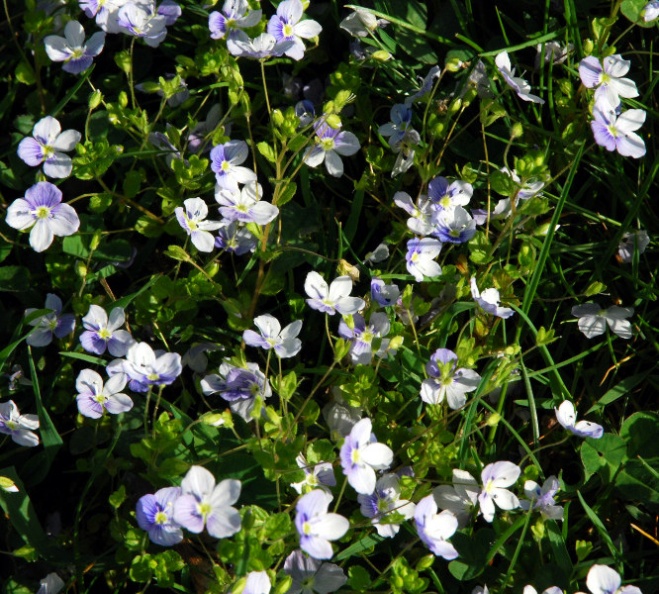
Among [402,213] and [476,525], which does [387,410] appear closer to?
[476,525]

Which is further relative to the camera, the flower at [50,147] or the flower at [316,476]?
the flower at [50,147]

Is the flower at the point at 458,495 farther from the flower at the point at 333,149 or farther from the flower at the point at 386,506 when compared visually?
the flower at the point at 333,149

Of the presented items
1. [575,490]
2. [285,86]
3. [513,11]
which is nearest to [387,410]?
[575,490]

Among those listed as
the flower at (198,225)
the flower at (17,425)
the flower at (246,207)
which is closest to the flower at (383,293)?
the flower at (246,207)

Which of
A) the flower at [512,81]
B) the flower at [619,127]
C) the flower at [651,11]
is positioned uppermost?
the flower at [651,11]

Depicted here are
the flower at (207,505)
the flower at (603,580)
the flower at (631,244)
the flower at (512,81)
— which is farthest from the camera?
the flower at (631,244)

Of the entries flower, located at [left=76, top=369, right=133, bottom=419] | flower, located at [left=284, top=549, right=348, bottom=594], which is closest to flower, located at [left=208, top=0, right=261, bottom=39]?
flower, located at [left=76, top=369, right=133, bottom=419]
